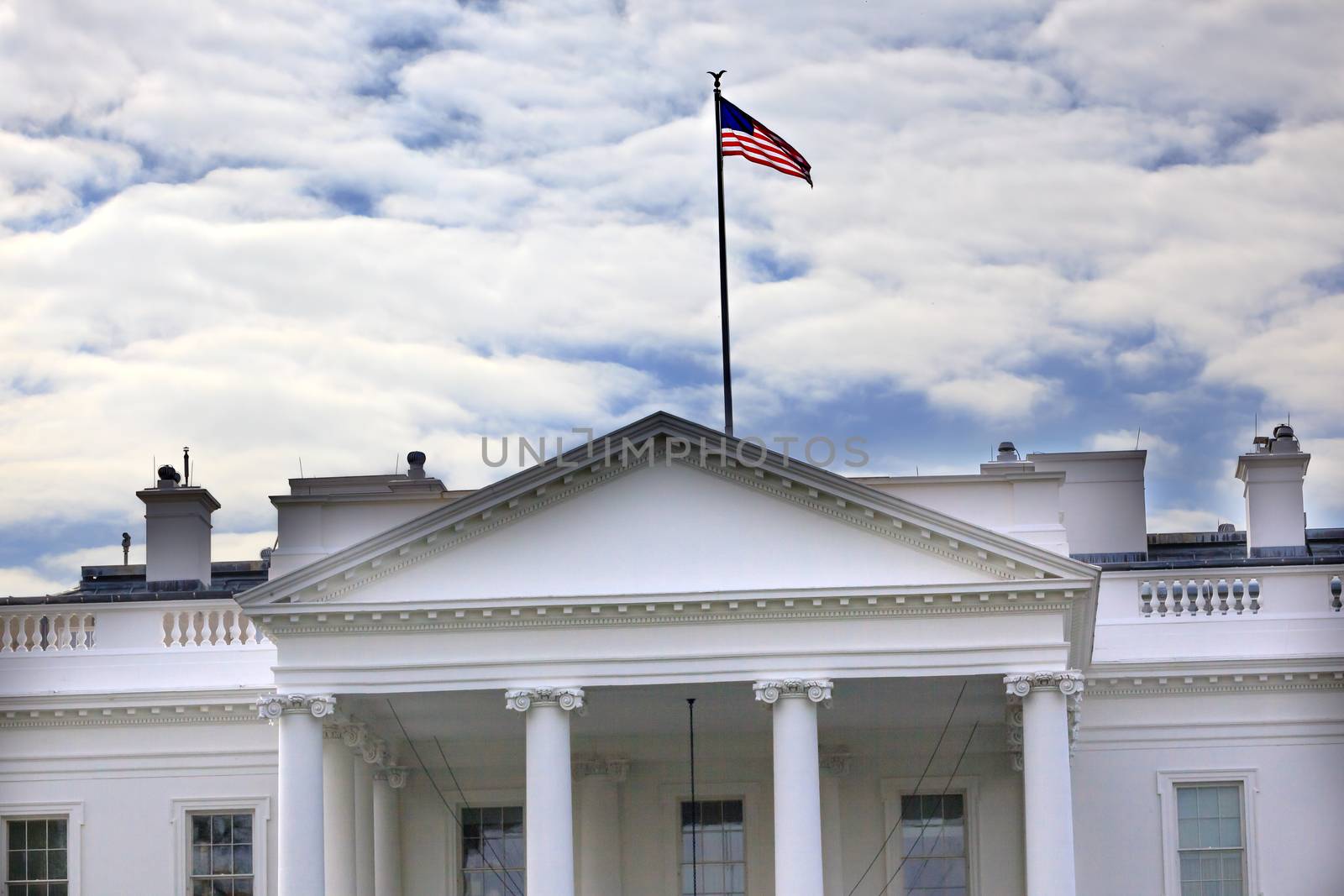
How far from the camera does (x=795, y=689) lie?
2712 centimetres

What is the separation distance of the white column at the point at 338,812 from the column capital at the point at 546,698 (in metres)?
3.13

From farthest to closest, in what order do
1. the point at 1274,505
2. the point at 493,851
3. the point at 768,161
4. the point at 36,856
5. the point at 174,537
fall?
the point at 1274,505, the point at 174,537, the point at 493,851, the point at 36,856, the point at 768,161

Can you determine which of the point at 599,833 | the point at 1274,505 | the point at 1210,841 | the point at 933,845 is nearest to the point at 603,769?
the point at 599,833

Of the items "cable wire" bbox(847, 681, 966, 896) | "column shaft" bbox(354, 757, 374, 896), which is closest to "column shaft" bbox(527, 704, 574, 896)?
"column shaft" bbox(354, 757, 374, 896)

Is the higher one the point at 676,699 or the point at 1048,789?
the point at 676,699

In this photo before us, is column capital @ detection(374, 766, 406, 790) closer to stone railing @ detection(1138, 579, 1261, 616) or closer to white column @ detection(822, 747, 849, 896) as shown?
white column @ detection(822, 747, 849, 896)

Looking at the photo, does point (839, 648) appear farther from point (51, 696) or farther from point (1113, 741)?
point (51, 696)

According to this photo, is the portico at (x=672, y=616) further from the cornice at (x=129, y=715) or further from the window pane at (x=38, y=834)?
the window pane at (x=38, y=834)

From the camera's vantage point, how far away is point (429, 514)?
2712cm

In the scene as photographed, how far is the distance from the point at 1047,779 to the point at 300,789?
9122 mm

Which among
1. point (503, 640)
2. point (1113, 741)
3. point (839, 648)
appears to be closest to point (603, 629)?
point (503, 640)

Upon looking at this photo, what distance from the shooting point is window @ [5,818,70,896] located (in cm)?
3228

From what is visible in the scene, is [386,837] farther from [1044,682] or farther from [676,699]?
[1044,682]

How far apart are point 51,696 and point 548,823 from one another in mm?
9267
